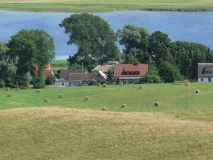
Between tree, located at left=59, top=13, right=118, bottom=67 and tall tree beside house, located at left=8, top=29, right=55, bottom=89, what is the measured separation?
22226 millimetres

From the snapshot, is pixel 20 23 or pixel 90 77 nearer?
pixel 90 77

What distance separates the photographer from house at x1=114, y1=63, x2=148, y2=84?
9894 centimetres

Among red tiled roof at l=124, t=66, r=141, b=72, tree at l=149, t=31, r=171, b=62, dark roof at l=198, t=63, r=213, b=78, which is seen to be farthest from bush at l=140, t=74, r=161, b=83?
tree at l=149, t=31, r=171, b=62

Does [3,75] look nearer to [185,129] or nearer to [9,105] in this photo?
[9,105]

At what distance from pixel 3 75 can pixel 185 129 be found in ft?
214

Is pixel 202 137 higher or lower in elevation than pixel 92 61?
lower

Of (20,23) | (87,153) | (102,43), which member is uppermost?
(20,23)

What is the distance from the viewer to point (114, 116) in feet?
133

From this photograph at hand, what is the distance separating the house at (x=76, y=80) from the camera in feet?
334

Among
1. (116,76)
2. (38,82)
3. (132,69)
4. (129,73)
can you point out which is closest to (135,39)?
(132,69)

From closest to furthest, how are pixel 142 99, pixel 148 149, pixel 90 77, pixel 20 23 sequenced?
1. pixel 148 149
2. pixel 142 99
3. pixel 90 77
4. pixel 20 23

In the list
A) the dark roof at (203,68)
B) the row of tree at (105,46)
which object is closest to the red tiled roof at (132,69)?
the row of tree at (105,46)

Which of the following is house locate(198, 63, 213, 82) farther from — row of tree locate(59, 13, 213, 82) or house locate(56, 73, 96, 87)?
house locate(56, 73, 96, 87)

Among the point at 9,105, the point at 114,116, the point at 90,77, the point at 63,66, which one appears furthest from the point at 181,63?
the point at 114,116
